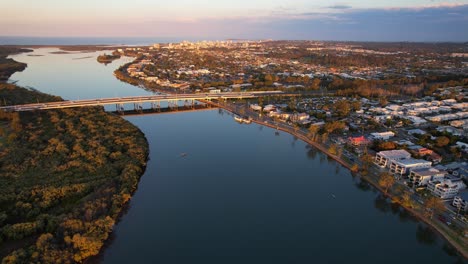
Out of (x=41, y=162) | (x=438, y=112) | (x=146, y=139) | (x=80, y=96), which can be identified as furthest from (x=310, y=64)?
(x=41, y=162)

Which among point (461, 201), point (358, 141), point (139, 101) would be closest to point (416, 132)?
point (358, 141)

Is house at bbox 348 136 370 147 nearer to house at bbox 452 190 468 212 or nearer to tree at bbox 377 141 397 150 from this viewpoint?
tree at bbox 377 141 397 150

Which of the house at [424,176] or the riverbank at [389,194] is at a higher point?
the house at [424,176]

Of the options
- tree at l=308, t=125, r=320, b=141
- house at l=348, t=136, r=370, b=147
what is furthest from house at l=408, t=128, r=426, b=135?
tree at l=308, t=125, r=320, b=141

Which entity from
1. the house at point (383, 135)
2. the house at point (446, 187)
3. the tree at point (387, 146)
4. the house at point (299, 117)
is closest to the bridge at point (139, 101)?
the house at point (299, 117)

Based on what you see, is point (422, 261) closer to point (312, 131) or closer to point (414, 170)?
point (414, 170)

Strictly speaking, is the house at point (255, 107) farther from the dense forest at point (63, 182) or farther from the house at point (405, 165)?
the house at point (405, 165)

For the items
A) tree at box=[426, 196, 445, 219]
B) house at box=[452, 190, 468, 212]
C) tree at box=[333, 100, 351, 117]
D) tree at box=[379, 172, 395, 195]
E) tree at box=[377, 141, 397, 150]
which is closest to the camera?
tree at box=[426, 196, 445, 219]
